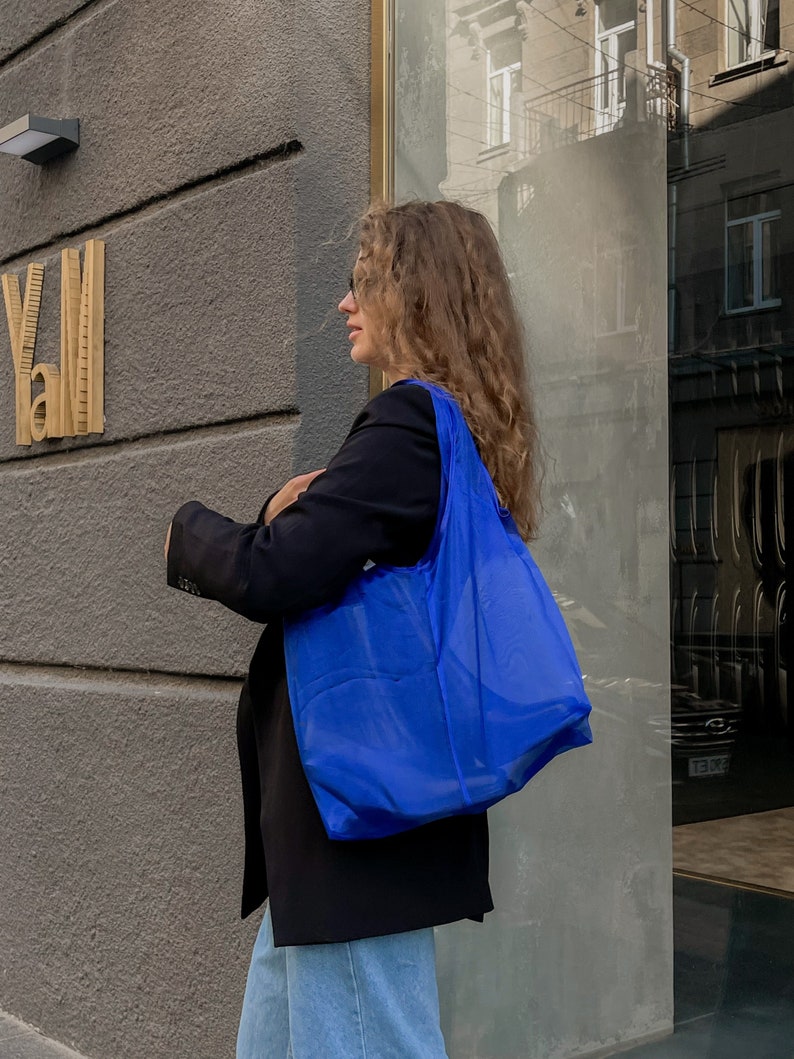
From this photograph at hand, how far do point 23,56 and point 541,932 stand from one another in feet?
11.2

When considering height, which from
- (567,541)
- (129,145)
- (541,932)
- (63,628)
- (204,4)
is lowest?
(541,932)

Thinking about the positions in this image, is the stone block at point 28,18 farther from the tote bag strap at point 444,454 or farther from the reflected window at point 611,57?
the tote bag strap at point 444,454

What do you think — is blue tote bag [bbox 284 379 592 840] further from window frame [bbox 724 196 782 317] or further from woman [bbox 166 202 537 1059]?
window frame [bbox 724 196 782 317]

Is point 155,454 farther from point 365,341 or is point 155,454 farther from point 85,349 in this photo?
point 365,341

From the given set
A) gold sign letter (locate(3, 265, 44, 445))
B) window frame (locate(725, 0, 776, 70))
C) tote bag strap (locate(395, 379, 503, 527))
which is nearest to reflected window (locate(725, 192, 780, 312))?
window frame (locate(725, 0, 776, 70))

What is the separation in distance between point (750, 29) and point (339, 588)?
12.1 ft

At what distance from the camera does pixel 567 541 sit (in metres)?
3.29

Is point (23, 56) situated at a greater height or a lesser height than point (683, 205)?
greater

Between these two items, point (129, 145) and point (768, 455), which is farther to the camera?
point (768, 455)

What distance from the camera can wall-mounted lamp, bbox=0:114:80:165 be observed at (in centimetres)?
385

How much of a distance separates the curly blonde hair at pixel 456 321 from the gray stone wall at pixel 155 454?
3.29ft

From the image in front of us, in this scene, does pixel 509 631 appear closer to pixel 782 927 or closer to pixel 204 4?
pixel 204 4

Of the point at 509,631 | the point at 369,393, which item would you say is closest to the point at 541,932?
the point at 369,393

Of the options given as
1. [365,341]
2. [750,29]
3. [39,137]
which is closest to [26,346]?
[39,137]
